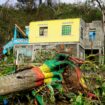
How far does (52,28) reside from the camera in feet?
89.4

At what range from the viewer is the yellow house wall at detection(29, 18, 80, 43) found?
87.5 ft

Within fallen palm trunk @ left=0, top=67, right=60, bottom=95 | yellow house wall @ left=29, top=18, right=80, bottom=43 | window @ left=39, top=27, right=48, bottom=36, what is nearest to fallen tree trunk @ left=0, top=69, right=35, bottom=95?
fallen palm trunk @ left=0, top=67, right=60, bottom=95

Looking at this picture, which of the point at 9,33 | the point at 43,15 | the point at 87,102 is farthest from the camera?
the point at 43,15

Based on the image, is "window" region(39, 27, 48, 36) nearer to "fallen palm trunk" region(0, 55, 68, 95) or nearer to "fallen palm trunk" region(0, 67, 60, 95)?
"fallen palm trunk" region(0, 55, 68, 95)

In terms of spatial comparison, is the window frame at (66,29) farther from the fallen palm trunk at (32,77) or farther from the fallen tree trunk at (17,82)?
the fallen tree trunk at (17,82)

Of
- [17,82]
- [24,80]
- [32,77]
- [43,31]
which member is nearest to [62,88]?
[32,77]

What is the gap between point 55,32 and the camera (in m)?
27.1

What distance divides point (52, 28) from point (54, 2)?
15.1m

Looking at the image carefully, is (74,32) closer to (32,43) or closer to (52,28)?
(52,28)

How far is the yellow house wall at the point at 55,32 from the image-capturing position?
26.7 metres

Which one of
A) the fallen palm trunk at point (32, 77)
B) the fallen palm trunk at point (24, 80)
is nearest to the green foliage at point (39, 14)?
the fallen palm trunk at point (32, 77)

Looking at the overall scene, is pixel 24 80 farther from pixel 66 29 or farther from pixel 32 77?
pixel 66 29

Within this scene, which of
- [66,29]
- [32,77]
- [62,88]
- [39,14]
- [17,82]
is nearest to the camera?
[17,82]

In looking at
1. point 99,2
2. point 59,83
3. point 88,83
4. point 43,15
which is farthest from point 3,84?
point 43,15
